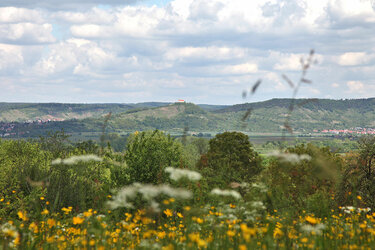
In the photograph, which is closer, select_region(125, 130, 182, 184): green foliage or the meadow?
the meadow

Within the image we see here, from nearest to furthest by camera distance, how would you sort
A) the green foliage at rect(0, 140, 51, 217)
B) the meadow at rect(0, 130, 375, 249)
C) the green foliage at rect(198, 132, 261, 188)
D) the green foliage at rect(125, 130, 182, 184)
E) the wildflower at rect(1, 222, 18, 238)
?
1. the wildflower at rect(1, 222, 18, 238)
2. the meadow at rect(0, 130, 375, 249)
3. the green foliage at rect(125, 130, 182, 184)
4. the green foliage at rect(0, 140, 51, 217)
5. the green foliage at rect(198, 132, 261, 188)

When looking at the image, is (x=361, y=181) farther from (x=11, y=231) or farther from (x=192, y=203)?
(x=11, y=231)

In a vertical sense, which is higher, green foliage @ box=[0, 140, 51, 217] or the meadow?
the meadow

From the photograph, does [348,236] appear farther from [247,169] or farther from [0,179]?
[247,169]


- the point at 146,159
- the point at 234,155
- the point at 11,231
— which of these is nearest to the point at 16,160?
the point at 146,159

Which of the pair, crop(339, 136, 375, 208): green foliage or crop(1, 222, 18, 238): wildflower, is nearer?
crop(1, 222, 18, 238): wildflower

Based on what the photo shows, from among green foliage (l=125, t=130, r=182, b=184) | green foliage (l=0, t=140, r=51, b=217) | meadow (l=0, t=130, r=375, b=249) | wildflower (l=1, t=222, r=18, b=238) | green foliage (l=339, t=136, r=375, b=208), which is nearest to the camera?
wildflower (l=1, t=222, r=18, b=238)

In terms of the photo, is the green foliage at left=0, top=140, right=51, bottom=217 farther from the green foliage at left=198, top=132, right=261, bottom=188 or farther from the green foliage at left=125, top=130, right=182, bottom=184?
the green foliage at left=198, top=132, right=261, bottom=188

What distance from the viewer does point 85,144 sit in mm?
104875

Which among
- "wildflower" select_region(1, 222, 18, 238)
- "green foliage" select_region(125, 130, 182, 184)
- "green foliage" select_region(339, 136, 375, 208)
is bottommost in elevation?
Answer: "green foliage" select_region(125, 130, 182, 184)

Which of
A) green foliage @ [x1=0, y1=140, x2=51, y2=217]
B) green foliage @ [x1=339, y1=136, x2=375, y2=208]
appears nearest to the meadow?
green foliage @ [x1=339, y1=136, x2=375, y2=208]

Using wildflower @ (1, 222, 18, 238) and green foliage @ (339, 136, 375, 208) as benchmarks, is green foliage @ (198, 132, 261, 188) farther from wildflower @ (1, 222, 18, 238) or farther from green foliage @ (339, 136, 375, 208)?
wildflower @ (1, 222, 18, 238)

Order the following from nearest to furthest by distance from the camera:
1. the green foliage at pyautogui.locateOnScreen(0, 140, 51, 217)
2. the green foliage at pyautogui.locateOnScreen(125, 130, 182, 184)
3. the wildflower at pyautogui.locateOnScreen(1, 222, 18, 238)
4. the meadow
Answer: the wildflower at pyautogui.locateOnScreen(1, 222, 18, 238) → the meadow → the green foliage at pyautogui.locateOnScreen(125, 130, 182, 184) → the green foliage at pyautogui.locateOnScreen(0, 140, 51, 217)

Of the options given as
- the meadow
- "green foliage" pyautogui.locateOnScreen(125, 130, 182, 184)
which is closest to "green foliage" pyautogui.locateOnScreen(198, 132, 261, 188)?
the meadow
